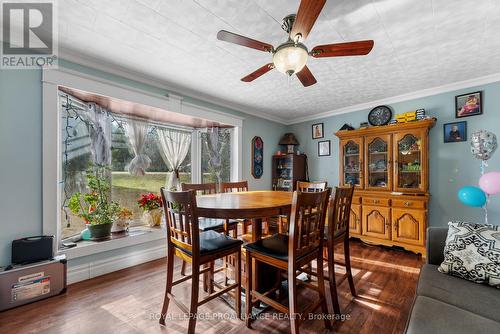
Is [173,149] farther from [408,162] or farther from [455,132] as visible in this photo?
[455,132]

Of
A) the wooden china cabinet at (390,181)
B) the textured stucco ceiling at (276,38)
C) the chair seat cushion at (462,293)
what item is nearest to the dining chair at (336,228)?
the chair seat cushion at (462,293)

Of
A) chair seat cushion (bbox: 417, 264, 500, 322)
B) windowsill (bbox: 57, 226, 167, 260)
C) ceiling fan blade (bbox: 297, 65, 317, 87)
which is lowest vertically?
windowsill (bbox: 57, 226, 167, 260)

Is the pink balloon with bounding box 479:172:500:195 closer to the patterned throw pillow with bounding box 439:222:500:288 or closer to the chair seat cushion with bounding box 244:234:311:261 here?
the patterned throw pillow with bounding box 439:222:500:288

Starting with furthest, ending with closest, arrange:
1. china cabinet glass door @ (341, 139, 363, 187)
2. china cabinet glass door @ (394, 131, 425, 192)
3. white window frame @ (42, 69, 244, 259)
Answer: china cabinet glass door @ (341, 139, 363, 187)
china cabinet glass door @ (394, 131, 425, 192)
white window frame @ (42, 69, 244, 259)

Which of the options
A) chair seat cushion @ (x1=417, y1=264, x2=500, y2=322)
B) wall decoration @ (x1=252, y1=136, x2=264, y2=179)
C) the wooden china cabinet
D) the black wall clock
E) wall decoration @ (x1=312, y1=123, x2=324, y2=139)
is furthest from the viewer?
wall decoration @ (x1=312, y1=123, x2=324, y2=139)

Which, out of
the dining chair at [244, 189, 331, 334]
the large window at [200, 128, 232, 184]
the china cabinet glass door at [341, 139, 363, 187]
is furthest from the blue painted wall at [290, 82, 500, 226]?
the large window at [200, 128, 232, 184]

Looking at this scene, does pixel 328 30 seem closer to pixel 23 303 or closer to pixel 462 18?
pixel 462 18

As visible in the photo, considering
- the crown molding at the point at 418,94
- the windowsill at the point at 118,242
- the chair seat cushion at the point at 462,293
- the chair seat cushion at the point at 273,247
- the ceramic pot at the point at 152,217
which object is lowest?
the windowsill at the point at 118,242

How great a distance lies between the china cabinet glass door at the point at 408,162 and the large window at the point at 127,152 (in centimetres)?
270

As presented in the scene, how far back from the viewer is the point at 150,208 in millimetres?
3049

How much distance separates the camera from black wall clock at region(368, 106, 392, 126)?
3.50 meters

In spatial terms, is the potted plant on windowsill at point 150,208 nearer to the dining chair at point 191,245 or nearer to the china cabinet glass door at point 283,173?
the dining chair at point 191,245

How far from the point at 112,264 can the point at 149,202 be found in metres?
0.86

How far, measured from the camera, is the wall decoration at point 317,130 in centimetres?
434
